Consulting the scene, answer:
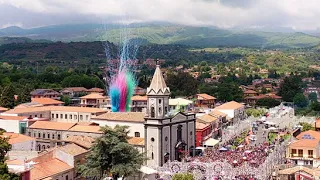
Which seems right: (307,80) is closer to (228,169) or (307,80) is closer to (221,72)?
(221,72)

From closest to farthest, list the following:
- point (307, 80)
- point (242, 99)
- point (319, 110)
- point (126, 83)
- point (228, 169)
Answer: point (228, 169)
point (126, 83)
point (319, 110)
point (242, 99)
point (307, 80)

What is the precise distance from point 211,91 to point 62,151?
6392 cm

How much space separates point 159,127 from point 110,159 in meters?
7.71

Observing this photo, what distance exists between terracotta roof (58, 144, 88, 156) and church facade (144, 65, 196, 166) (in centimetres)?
533

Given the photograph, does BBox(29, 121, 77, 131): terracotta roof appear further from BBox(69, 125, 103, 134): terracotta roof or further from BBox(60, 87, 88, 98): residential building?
BBox(60, 87, 88, 98): residential building

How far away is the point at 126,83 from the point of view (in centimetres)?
6512

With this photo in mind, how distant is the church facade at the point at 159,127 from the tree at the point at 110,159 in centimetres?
636

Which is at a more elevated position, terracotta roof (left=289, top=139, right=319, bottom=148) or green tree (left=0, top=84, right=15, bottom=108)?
green tree (left=0, top=84, right=15, bottom=108)

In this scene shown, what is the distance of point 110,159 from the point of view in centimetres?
3092

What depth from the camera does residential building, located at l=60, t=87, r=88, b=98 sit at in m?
89.5

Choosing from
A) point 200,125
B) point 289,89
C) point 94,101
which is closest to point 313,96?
point 289,89

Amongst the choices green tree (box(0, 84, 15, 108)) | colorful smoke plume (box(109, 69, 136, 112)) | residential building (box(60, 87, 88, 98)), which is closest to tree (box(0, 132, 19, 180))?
colorful smoke plume (box(109, 69, 136, 112))

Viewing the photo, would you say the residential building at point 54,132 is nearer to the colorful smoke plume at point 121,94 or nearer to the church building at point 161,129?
the church building at point 161,129

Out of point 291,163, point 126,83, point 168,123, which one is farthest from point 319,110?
point 168,123
